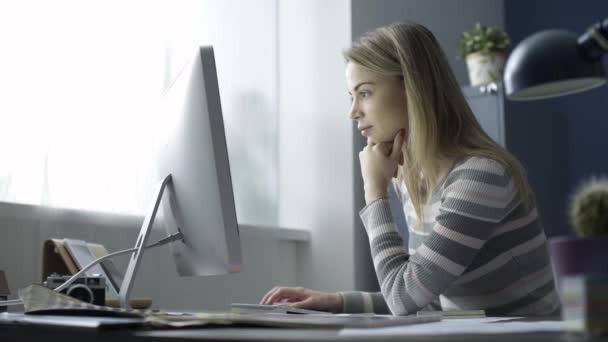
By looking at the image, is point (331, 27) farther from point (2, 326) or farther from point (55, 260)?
point (2, 326)

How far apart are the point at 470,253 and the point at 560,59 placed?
886 mm

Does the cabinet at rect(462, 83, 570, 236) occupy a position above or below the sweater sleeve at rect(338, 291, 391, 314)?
above

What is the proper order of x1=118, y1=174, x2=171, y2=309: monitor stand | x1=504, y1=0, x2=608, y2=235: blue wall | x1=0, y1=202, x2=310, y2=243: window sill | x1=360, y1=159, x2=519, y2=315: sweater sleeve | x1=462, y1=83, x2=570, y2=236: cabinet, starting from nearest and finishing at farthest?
x1=118, y1=174, x2=171, y2=309: monitor stand < x1=360, y1=159, x2=519, y2=315: sweater sleeve < x1=0, y1=202, x2=310, y2=243: window sill < x1=462, y1=83, x2=570, y2=236: cabinet < x1=504, y1=0, x2=608, y2=235: blue wall

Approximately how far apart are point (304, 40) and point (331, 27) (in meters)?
0.12

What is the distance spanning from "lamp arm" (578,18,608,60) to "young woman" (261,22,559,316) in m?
0.85

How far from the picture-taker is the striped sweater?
4.73 ft

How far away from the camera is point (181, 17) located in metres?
2.49

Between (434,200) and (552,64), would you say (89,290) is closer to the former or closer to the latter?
(434,200)

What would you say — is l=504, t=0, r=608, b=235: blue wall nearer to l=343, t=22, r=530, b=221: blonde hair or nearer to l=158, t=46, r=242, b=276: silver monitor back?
l=343, t=22, r=530, b=221: blonde hair

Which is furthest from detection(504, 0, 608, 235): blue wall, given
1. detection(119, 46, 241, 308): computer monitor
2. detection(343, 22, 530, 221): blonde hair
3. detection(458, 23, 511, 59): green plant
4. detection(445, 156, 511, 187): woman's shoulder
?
detection(119, 46, 241, 308): computer monitor

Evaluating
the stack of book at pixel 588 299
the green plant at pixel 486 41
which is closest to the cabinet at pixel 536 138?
the green plant at pixel 486 41

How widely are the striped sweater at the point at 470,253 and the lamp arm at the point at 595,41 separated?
0.85 metres

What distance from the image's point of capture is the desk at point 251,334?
0.59 m

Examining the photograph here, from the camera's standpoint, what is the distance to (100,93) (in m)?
2.16
